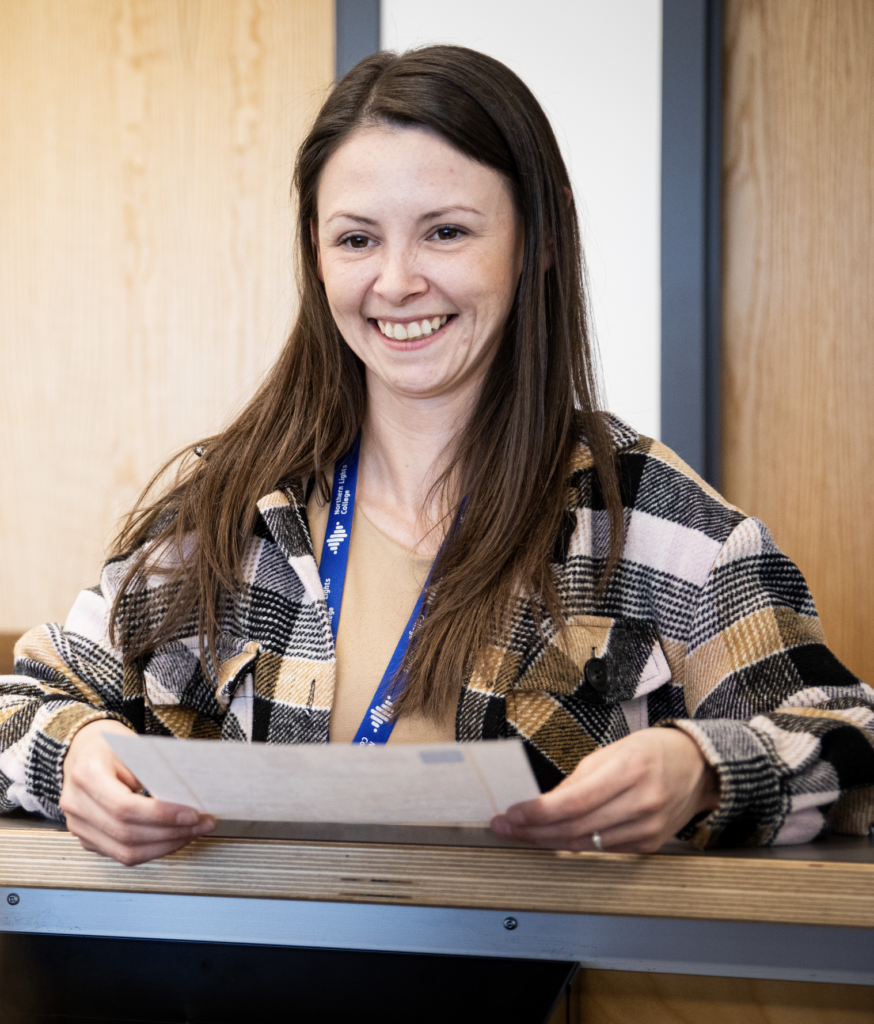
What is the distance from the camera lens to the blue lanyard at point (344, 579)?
3.41 feet

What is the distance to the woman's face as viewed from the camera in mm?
1054

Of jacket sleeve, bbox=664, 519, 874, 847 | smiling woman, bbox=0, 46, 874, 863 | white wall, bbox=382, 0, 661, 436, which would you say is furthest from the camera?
white wall, bbox=382, 0, 661, 436

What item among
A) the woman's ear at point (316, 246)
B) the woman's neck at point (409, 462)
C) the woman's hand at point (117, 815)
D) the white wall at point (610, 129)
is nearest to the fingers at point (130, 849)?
the woman's hand at point (117, 815)

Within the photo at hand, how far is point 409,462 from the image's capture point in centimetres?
122

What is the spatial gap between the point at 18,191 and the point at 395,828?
2.26m

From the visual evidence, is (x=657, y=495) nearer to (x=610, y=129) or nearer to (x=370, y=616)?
(x=370, y=616)

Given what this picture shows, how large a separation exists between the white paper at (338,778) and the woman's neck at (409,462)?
604 millimetres

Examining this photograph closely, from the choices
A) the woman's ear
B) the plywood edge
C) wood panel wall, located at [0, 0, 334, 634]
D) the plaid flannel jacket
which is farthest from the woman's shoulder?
wood panel wall, located at [0, 0, 334, 634]

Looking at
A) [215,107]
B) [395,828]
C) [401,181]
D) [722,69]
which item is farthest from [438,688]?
[215,107]

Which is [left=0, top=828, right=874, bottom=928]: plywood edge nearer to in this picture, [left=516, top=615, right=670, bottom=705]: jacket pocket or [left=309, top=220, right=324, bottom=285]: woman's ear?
[left=516, top=615, right=670, bottom=705]: jacket pocket

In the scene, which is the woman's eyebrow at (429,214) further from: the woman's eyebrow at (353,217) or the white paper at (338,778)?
the white paper at (338,778)

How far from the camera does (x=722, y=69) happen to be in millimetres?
2135

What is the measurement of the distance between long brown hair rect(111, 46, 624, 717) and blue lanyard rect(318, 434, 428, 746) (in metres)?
0.02

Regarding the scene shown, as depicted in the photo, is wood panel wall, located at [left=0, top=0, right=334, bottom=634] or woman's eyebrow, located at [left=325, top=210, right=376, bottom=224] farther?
wood panel wall, located at [left=0, top=0, right=334, bottom=634]
